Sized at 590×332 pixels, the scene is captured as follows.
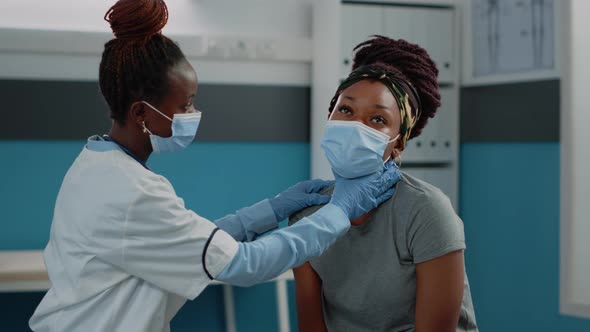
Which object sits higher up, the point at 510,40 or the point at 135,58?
the point at 510,40

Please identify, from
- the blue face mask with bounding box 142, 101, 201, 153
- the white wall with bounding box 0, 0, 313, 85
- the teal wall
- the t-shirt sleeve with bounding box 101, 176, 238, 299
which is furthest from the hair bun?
the teal wall

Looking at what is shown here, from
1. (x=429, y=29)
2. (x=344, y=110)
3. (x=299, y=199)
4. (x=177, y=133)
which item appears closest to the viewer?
(x=177, y=133)

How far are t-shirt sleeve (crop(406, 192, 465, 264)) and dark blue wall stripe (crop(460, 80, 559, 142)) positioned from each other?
1.75 metres

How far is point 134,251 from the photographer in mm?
1378

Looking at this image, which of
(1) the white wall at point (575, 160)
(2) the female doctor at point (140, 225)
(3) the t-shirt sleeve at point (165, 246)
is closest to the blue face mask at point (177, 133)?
(2) the female doctor at point (140, 225)

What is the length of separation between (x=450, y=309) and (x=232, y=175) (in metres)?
1.92

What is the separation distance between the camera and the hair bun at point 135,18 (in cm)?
146

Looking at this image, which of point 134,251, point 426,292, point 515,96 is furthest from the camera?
point 515,96

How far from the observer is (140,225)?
1381mm

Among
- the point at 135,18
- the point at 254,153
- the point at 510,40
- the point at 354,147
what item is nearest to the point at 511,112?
the point at 510,40

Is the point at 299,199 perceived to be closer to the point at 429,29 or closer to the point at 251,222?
the point at 251,222

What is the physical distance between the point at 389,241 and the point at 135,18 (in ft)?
2.13

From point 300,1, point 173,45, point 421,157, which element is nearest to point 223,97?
point 300,1

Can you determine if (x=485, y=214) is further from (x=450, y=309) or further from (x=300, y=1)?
(x=450, y=309)
